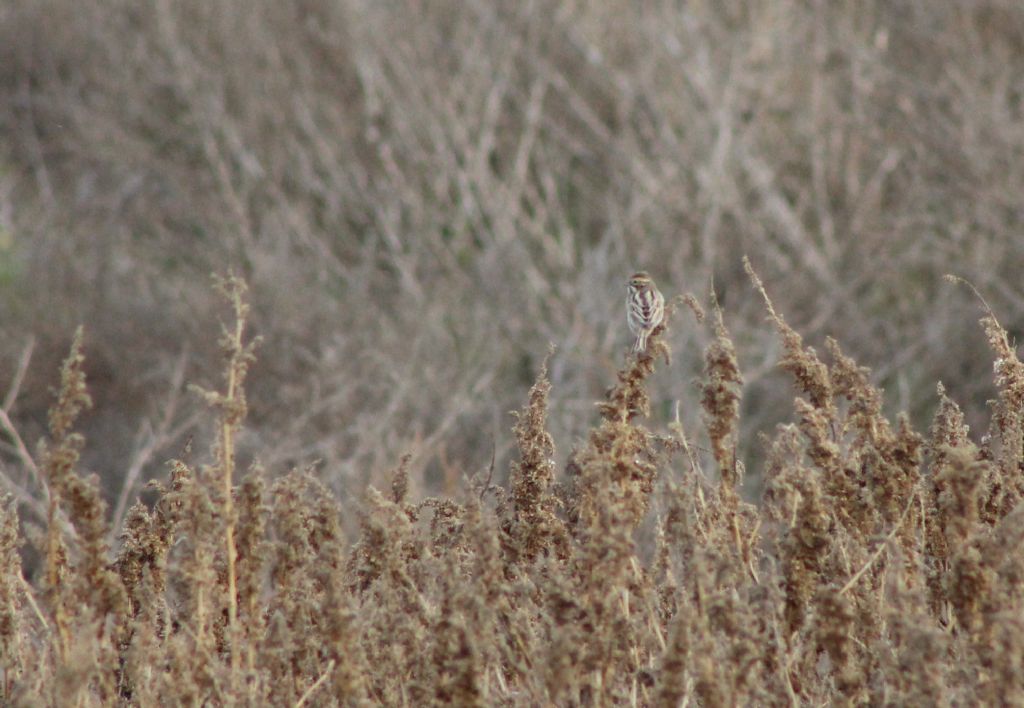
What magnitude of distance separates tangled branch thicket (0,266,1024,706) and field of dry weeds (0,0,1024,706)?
0.06 ft

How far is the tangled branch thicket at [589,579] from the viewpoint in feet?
9.06

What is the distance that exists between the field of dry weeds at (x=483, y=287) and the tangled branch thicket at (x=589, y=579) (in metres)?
0.02

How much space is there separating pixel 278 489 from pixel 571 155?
11117 mm

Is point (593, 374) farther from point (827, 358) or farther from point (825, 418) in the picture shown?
point (825, 418)

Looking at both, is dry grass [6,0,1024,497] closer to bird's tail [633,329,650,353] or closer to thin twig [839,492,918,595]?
bird's tail [633,329,650,353]

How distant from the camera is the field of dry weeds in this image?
126 inches

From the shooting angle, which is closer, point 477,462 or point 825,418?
point 825,418

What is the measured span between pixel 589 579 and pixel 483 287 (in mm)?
9795

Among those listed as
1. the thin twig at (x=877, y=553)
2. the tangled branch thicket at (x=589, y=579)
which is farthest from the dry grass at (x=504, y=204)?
the thin twig at (x=877, y=553)

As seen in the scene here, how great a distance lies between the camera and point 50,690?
3.02m

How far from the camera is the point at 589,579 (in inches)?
117

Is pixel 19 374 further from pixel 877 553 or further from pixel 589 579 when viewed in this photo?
pixel 877 553

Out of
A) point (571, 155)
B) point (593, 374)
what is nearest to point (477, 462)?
point (593, 374)

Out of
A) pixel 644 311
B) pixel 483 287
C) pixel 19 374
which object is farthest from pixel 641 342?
pixel 483 287
